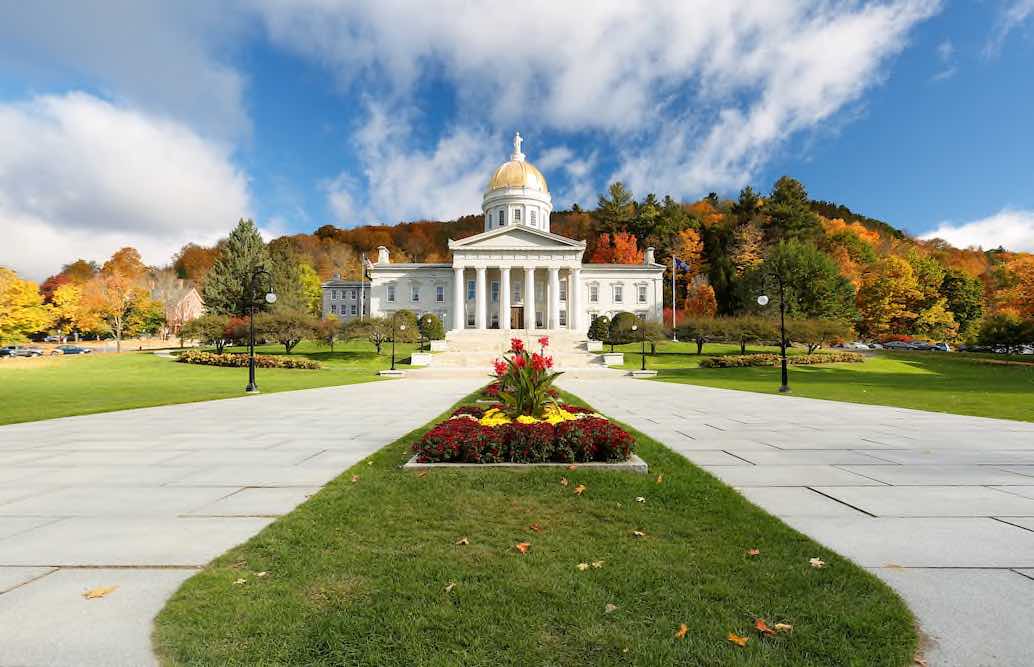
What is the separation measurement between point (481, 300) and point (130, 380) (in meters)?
39.3

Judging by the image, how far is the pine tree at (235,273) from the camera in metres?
60.8

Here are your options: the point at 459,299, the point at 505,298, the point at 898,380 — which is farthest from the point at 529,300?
the point at 898,380

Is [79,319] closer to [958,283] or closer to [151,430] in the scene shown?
[151,430]

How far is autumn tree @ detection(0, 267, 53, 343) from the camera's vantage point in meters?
45.9

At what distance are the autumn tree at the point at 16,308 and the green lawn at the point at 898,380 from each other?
59055mm

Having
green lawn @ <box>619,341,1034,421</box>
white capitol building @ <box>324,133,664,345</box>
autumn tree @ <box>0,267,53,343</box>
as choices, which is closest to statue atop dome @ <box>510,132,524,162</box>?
white capitol building @ <box>324,133,664,345</box>

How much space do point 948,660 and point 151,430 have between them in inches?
560

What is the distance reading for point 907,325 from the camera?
67.3 meters

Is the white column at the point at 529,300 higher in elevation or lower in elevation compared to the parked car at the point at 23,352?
higher

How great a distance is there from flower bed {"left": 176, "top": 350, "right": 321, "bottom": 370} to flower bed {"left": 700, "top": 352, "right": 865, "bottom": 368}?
110 ft

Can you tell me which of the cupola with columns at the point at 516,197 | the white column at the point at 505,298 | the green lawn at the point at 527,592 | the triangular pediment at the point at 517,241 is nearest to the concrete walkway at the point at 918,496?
the green lawn at the point at 527,592

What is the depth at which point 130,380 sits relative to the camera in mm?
28406

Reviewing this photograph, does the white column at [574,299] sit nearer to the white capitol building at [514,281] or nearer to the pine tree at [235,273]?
the white capitol building at [514,281]

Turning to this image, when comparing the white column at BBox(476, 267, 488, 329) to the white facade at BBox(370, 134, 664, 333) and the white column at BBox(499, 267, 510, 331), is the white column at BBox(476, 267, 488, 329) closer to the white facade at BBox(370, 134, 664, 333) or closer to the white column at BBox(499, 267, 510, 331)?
the white facade at BBox(370, 134, 664, 333)
